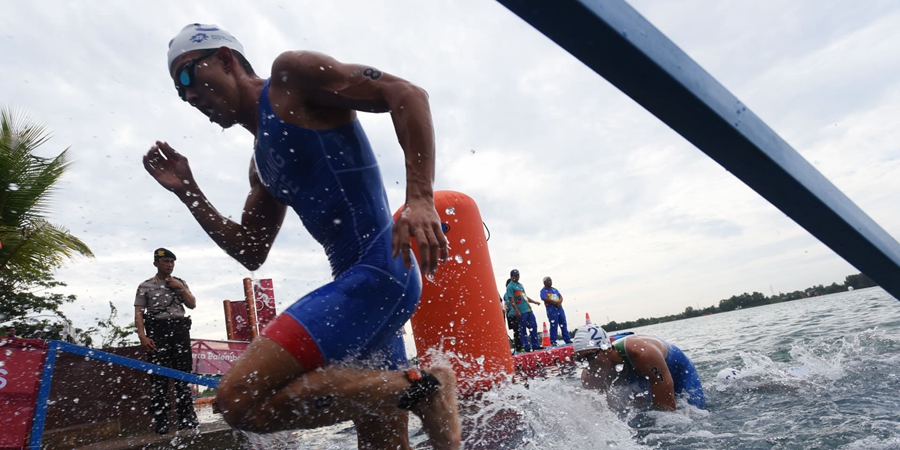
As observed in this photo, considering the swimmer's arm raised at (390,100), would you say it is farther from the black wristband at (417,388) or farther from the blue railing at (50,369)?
the blue railing at (50,369)

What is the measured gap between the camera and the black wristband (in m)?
1.74

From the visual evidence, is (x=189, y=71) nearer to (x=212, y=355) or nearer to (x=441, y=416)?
(x=441, y=416)

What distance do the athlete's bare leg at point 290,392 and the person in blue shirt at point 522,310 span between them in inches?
347

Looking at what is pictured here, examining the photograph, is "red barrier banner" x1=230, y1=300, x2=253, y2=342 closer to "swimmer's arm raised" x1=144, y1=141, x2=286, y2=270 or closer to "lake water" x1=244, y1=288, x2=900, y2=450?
"lake water" x1=244, y1=288, x2=900, y2=450

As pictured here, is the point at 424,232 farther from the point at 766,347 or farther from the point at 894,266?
the point at 766,347

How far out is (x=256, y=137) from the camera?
1.87 metres

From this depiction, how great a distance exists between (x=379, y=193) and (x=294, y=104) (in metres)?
0.41

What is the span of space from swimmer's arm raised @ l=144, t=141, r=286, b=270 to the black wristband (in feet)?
3.29

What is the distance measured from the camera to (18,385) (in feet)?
11.5

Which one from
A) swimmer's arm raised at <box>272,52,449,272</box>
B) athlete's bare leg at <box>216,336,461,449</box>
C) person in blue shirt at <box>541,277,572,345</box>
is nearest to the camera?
athlete's bare leg at <box>216,336,461,449</box>

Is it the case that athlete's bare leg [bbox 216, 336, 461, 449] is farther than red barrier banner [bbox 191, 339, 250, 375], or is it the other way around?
red barrier banner [bbox 191, 339, 250, 375]

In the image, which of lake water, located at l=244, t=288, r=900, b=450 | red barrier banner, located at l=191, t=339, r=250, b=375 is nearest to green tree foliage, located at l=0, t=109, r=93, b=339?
red barrier banner, located at l=191, t=339, r=250, b=375

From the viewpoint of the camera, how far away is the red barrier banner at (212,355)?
11297 millimetres

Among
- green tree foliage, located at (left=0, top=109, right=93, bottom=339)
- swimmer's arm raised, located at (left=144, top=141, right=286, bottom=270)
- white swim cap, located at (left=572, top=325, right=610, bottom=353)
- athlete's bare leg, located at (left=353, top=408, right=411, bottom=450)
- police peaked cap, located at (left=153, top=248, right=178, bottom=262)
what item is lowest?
athlete's bare leg, located at (left=353, top=408, right=411, bottom=450)
